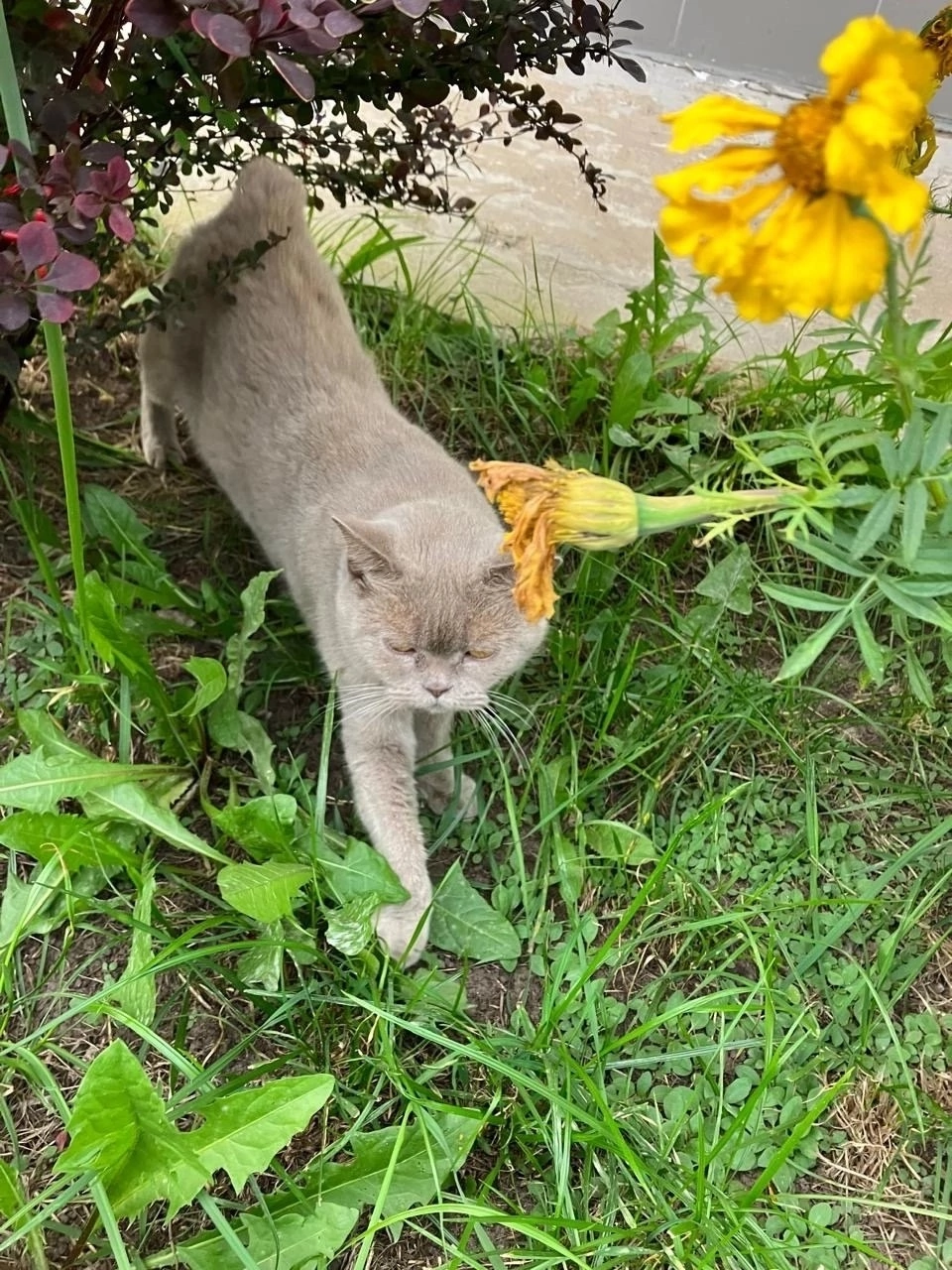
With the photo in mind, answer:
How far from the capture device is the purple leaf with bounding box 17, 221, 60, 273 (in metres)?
1.09

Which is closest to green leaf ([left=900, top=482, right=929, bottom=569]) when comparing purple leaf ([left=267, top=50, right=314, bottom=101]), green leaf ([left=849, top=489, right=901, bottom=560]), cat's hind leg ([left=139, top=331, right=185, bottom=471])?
green leaf ([left=849, top=489, right=901, bottom=560])

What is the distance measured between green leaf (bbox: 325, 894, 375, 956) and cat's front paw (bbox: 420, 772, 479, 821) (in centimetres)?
32

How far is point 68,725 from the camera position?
1655 millimetres

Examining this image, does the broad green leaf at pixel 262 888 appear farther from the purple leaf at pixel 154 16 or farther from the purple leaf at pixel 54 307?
the purple leaf at pixel 154 16

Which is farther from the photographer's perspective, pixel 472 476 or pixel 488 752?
pixel 472 476

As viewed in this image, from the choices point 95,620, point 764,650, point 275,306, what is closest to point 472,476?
point 275,306

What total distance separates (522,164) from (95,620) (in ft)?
6.12

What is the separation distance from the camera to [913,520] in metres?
0.91

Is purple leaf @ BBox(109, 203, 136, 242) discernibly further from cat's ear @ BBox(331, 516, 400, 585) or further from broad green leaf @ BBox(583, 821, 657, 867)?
broad green leaf @ BBox(583, 821, 657, 867)

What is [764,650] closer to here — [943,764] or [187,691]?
[943,764]

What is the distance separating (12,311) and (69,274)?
0.08 metres

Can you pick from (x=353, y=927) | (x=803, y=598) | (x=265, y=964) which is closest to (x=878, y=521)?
(x=803, y=598)

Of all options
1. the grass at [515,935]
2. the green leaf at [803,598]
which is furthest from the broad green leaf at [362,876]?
the green leaf at [803,598]

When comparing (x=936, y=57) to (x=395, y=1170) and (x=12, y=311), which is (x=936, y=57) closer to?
(x=12, y=311)
